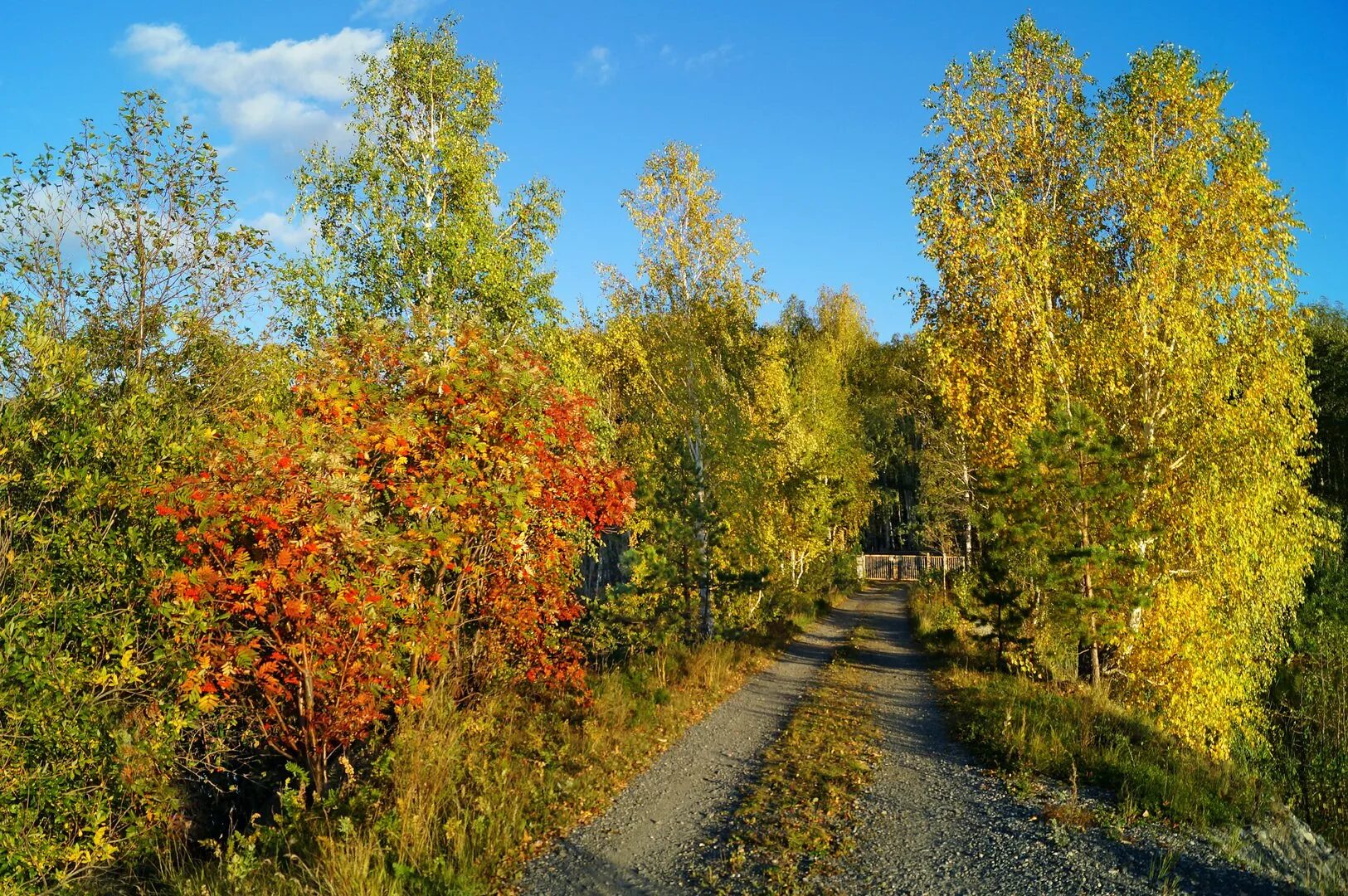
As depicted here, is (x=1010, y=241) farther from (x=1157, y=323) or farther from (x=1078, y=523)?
(x=1078, y=523)

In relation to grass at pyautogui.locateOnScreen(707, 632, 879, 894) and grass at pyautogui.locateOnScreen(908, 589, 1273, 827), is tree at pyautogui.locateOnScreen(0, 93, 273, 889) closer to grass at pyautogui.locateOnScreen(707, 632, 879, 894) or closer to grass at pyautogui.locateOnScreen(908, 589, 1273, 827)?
grass at pyautogui.locateOnScreen(707, 632, 879, 894)

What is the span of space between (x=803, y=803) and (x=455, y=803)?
3209mm

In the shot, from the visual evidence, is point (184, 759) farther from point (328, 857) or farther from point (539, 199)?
point (539, 199)

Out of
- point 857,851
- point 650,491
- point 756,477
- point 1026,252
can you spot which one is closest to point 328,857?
point 857,851

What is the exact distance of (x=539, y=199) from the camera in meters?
18.5

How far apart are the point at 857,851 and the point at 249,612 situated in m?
5.45

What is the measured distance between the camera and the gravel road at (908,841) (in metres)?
5.75

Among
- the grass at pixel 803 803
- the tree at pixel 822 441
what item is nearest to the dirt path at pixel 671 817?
the grass at pixel 803 803

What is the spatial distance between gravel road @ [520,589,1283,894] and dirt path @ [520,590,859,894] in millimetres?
16

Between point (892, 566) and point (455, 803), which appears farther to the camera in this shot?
point (892, 566)

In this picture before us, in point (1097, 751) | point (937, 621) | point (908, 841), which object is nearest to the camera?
point (908, 841)

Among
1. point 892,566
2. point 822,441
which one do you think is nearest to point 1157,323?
point 822,441

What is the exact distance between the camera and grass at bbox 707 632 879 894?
593 centimetres

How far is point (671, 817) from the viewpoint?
7297mm
